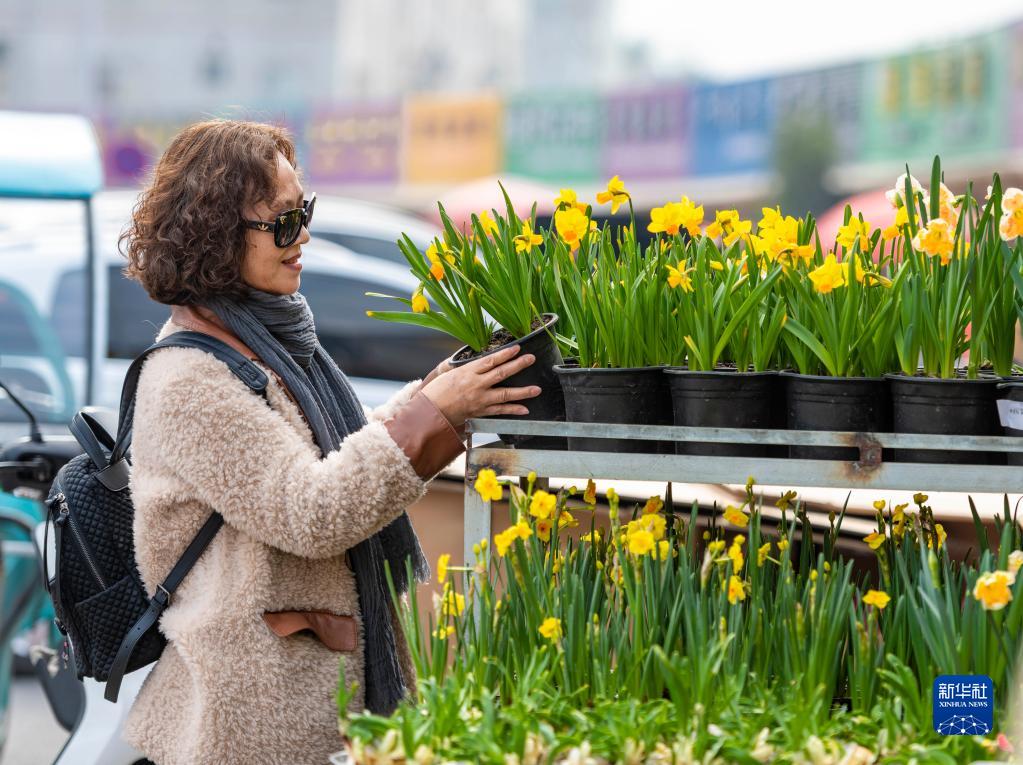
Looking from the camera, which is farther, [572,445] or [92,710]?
[92,710]

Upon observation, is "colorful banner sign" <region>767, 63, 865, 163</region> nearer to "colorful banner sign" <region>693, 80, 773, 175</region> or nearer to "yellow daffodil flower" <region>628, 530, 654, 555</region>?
"colorful banner sign" <region>693, 80, 773, 175</region>

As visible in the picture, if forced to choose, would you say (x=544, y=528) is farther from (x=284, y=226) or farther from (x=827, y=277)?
(x=284, y=226)

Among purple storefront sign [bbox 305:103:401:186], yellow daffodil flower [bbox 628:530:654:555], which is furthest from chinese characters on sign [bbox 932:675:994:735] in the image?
purple storefront sign [bbox 305:103:401:186]

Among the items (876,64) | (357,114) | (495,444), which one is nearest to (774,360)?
(495,444)

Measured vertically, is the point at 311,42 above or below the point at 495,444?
above

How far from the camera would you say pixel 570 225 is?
183 cm

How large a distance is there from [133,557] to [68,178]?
2.70 metres

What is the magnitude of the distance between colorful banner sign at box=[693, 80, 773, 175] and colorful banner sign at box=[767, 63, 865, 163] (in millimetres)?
282

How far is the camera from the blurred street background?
5.70 m

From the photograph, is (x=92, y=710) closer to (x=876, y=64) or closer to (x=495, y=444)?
(x=495, y=444)

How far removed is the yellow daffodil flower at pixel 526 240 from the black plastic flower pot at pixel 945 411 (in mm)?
552

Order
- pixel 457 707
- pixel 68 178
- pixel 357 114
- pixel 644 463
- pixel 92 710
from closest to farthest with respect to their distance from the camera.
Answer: pixel 457 707 < pixel 644 463 < pixel 92 710 < pixel 68 178 < pixel 357 114

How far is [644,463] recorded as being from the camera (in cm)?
170

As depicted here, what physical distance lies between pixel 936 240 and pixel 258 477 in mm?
1035
